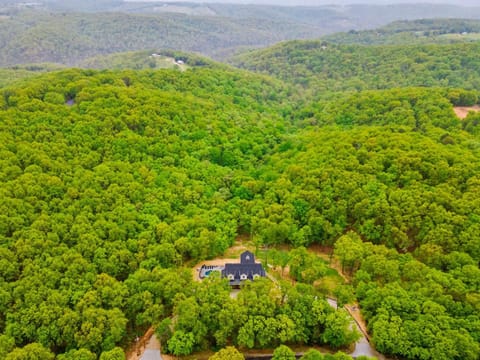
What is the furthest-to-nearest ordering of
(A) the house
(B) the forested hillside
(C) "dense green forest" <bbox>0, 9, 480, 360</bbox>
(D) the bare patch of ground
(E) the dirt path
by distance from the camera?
(B) the forested hillside, (D) the bare patch of ground, (A) the house, (E) the dirt path, (C) "dense green forest" <bbox>0, 9, 480, 360</bbox>

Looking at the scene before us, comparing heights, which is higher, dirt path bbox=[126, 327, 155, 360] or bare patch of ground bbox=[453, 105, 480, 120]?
bare patch of ground bbox=[453, 105, 480, 120]

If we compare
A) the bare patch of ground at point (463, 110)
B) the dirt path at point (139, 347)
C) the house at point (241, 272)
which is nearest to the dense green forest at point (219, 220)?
the dirt path at point (139, 347)

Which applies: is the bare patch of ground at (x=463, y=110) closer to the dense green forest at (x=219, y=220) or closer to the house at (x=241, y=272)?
the dense green forest at (x=219, y=220)

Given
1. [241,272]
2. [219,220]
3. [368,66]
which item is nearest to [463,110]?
[219,220]

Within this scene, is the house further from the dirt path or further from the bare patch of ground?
the bare patch of ground

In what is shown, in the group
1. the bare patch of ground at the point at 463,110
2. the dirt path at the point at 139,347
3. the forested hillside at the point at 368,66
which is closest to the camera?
the dirt path at the point at 139,347

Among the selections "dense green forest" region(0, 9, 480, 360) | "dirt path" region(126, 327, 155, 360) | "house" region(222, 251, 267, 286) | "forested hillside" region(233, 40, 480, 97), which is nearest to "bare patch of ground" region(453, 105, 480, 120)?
"dense green forest" region(0, 9, 480, 360)

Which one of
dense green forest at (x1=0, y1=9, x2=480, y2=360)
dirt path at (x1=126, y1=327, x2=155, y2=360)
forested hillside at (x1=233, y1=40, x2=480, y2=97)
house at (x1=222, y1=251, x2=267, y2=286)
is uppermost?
forested hillside at (x1=233, y1=40, x2=480, y2=97)
